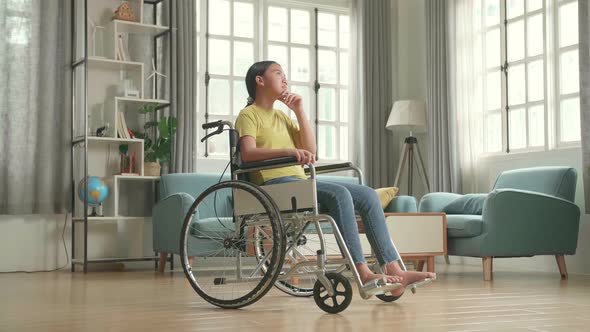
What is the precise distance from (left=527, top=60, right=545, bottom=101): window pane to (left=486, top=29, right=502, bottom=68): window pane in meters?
0.36

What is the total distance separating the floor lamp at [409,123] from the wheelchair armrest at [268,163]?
3.67 meters

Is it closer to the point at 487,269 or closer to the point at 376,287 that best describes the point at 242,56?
the point at 487,269

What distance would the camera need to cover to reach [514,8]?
5930 mm

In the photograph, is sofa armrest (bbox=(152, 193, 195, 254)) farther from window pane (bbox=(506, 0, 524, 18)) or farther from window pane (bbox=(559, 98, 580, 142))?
window pane (bbox=(506, 0, 524, 18))

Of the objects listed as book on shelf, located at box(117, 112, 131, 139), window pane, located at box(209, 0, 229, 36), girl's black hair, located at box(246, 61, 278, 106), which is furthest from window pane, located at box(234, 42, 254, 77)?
girl's black hair, located at box(246, 61, 278, 106)

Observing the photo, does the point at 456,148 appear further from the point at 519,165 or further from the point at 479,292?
the point at 479,292

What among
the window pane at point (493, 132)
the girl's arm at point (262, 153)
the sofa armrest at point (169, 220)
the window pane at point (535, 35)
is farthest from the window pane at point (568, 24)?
the girl's arm at point (262, 153)

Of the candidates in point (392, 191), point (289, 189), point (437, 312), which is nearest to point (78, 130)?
point (392, 191)

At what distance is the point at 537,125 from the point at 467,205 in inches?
35.3

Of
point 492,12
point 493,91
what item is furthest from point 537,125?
point 492,12

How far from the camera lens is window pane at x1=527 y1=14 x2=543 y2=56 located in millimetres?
5652

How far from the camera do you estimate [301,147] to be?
322 cm

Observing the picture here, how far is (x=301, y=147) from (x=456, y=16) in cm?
360

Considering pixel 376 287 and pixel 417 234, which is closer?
pixel 376 287
